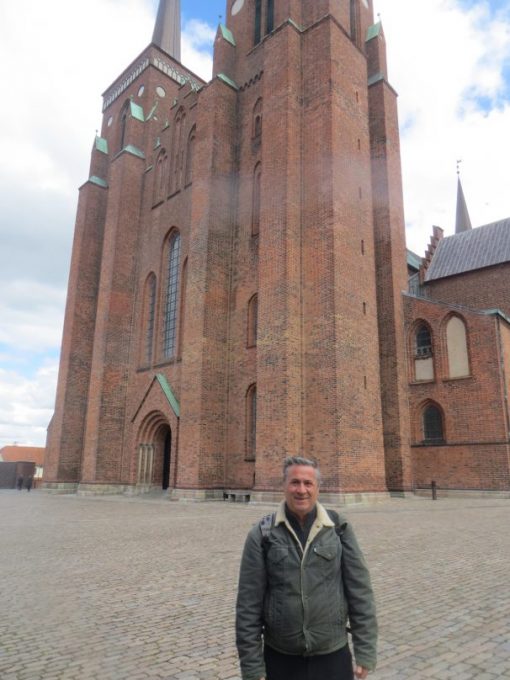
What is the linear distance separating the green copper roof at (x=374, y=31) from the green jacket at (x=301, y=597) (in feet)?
86.8

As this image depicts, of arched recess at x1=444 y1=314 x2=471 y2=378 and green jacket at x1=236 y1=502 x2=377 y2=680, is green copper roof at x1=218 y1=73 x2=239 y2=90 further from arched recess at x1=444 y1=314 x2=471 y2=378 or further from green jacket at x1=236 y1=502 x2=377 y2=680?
green jacket at x1=236 y1=502 x2=377 y2=680

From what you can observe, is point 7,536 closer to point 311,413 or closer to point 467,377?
point 311,413

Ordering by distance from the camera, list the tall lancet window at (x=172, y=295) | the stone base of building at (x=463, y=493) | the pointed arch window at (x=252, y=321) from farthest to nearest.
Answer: the tall lancet window at (x=172, y=295) → the pointed arch window at (x=252, y=321) → the stone base of building at (x=463, y=493)

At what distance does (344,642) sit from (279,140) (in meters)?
19.7

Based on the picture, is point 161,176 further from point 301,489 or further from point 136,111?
point 301,489

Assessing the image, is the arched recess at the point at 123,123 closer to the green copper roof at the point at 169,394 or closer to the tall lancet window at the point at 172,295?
the tall lancet window at the point at 172,295

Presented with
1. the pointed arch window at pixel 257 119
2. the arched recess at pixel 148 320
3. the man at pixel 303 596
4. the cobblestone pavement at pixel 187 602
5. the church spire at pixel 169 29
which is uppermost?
the church spire at pixel 169 29

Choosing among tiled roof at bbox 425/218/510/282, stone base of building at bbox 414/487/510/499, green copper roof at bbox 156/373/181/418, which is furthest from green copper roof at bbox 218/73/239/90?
stone base of building at bbox 414/487/510/499

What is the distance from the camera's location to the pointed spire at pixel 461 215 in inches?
1843

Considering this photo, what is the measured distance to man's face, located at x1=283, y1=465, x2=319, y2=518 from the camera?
241cm

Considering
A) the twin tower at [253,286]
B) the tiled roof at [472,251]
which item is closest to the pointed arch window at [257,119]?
the twin tower at [253,286]

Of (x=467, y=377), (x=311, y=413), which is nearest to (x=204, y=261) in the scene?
(x=311, y=413)

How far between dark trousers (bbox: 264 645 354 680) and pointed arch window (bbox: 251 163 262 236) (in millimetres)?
19640

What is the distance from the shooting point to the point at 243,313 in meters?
20.8
